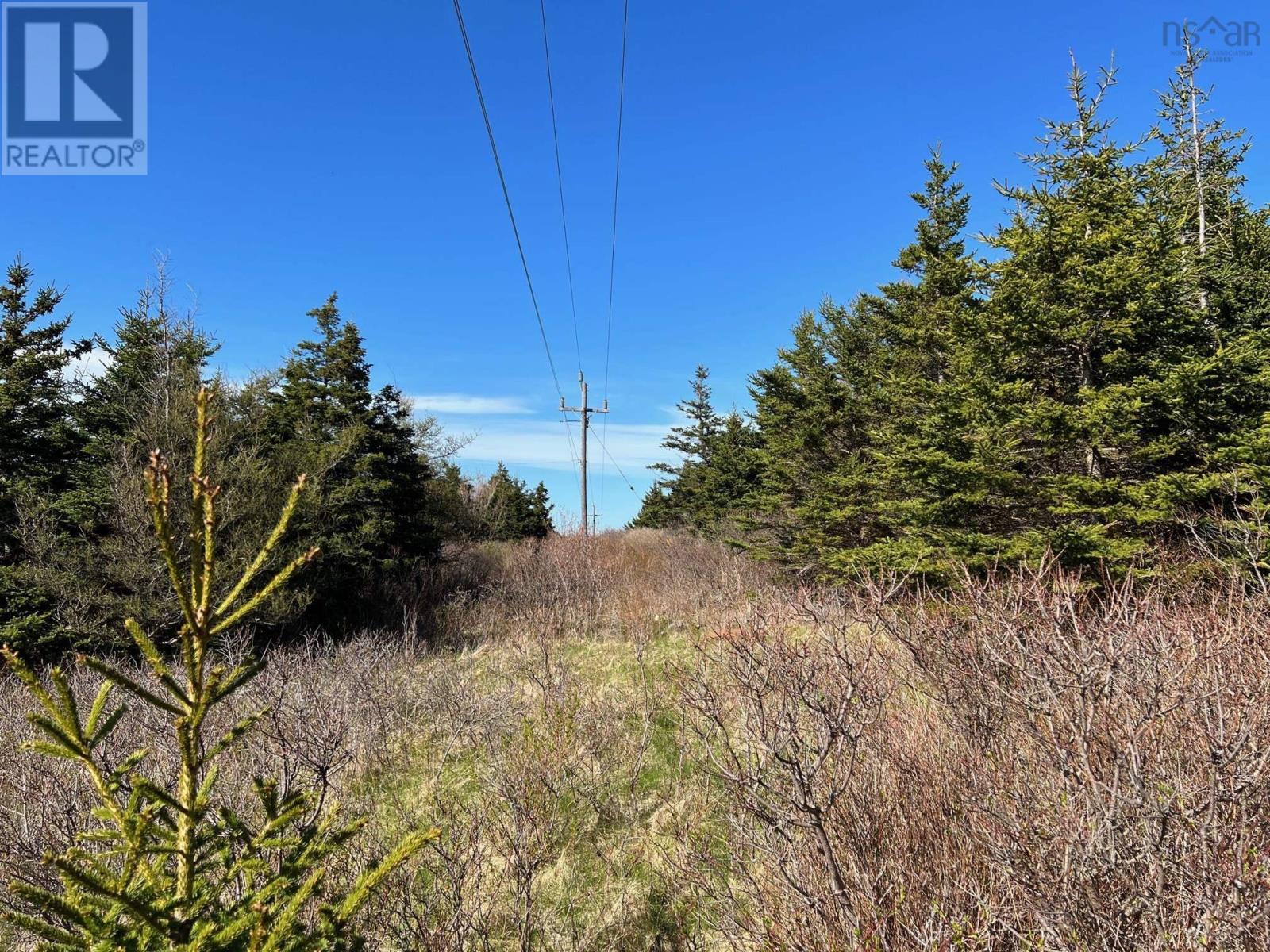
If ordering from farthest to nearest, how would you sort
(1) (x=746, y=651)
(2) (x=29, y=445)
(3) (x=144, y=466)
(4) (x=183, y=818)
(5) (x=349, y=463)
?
(5) (x=349, y=463) → (2) (x=29, y=445) → (3) (x=144, y=466) → (1) (x=746, y=651) → (4) (x=183, y=818)

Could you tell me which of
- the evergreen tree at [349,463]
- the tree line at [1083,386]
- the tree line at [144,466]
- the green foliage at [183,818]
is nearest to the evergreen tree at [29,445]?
the tree line at [144,466]

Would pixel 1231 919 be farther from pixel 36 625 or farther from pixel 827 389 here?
pixel 827 389

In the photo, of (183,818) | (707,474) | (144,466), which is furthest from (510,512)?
(183,818)

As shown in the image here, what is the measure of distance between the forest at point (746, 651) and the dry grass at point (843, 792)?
0.03 meters

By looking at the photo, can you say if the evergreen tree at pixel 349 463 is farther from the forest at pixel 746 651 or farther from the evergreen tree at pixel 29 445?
the evergreen tree at pixel 29 445

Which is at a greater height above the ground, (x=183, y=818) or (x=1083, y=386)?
(x=1083, y=386)

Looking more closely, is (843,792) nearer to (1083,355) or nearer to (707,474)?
(1083,355)

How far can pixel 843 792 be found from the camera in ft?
9.39

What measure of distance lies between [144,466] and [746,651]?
22.9 ft

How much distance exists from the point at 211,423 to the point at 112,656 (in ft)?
36.1

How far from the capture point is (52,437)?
973 cm

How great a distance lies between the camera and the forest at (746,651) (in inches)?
76.8

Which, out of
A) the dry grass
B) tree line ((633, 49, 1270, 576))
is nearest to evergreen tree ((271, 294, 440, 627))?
the dry grass

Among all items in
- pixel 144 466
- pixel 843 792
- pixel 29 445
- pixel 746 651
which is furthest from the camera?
pixel 29 445
